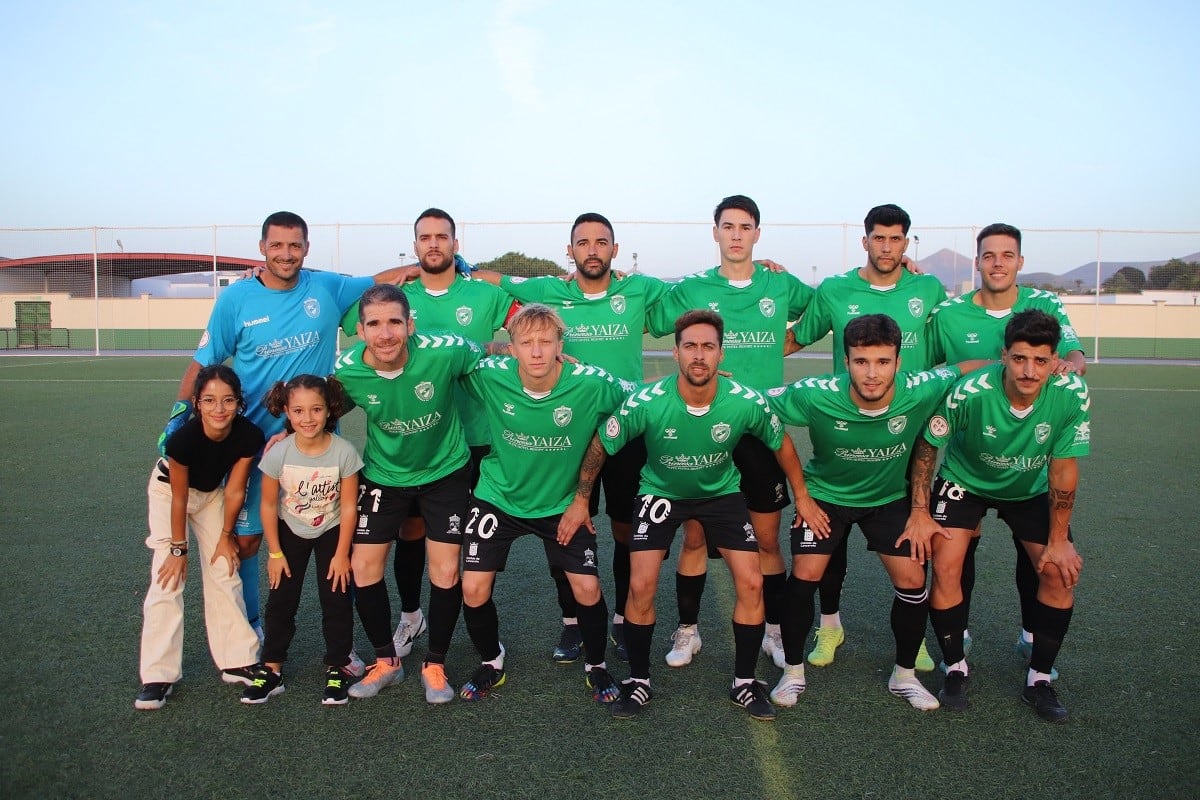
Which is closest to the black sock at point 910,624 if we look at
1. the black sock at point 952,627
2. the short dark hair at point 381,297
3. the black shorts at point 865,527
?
the black sock at point 952,627

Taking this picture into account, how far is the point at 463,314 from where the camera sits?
4.52 meters

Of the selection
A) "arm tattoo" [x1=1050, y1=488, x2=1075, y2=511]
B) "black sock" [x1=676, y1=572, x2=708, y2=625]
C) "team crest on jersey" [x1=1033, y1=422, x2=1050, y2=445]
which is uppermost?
"team crest on jersey" [x1=1033, y1=422, x2=1050, y2=445]

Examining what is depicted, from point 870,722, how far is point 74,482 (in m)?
6.96

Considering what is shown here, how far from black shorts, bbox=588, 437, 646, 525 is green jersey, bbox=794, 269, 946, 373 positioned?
1202mm

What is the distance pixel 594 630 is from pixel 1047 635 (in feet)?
6.46

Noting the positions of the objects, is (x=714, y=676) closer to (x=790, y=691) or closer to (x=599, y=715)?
(x=790, y=691)

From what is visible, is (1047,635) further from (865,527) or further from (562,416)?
(562,416)

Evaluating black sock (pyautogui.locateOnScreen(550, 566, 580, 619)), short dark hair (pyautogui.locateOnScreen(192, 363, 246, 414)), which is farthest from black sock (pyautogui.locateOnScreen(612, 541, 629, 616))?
short dark hair (pyautogui.locateOnScreen(192, 363, 246, 414))

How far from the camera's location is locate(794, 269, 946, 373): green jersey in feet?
14.3

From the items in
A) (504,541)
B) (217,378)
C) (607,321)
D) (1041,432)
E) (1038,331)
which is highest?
(607,321)

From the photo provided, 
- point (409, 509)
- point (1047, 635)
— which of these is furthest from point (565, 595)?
point (1047, 635)

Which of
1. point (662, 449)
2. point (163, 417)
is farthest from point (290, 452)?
point (163, 417)

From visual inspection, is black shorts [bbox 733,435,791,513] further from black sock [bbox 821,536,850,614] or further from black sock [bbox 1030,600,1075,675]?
black sock [bbox 1030,600,1075,675]

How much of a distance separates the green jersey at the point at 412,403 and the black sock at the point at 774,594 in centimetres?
169
